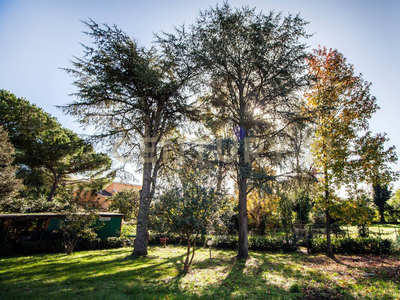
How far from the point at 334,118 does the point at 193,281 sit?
12025mm

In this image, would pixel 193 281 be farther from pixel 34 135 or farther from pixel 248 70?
pixel 34 135

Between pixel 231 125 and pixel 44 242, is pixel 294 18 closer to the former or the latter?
pixel 231 125

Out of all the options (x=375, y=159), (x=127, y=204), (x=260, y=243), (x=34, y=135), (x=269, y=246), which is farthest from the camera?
(x=127, y=204)

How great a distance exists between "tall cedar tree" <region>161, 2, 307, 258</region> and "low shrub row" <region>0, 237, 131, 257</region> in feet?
33.3

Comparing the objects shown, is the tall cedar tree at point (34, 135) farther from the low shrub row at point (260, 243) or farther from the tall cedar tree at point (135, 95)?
the low shrub row at point (260, 243)

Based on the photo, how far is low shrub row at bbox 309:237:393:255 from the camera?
1220cm

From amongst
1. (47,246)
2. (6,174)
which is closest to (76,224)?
(47,246)

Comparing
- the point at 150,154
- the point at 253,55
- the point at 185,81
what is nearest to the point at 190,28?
the point at 185,81

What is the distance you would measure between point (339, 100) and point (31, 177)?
27912 mm

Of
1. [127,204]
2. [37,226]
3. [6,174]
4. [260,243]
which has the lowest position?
[260,243]

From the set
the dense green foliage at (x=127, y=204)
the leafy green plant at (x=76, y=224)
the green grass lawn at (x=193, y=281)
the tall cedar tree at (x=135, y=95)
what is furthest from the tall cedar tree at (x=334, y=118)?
the dense green foliage at (x=127, y=204)

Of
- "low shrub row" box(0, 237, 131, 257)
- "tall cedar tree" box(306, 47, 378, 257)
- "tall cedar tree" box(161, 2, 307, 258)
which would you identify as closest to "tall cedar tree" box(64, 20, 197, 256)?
"tall cedar tree" box(161, 2, 307, 258)

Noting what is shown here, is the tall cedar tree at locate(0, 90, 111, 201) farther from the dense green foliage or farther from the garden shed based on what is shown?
the dense green foliage

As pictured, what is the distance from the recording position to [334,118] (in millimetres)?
12375
